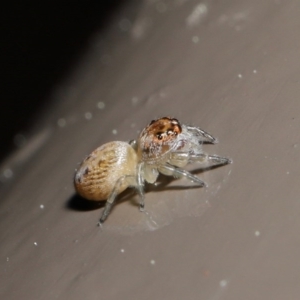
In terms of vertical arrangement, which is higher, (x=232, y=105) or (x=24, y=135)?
(x=232, y=105)

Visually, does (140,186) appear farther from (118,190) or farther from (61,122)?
(61,122)

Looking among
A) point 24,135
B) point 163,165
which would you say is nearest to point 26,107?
point 24,135

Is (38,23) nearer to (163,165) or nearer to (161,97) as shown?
(161,97)

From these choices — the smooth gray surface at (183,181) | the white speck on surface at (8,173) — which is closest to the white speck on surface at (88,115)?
the smooth gray surface at (183,181)

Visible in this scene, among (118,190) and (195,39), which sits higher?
(195,39)

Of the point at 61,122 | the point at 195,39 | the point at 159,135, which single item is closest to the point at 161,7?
the point at 195,39

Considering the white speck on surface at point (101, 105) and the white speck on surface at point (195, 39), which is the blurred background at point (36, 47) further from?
the white speck on surface at point (195, 39)
